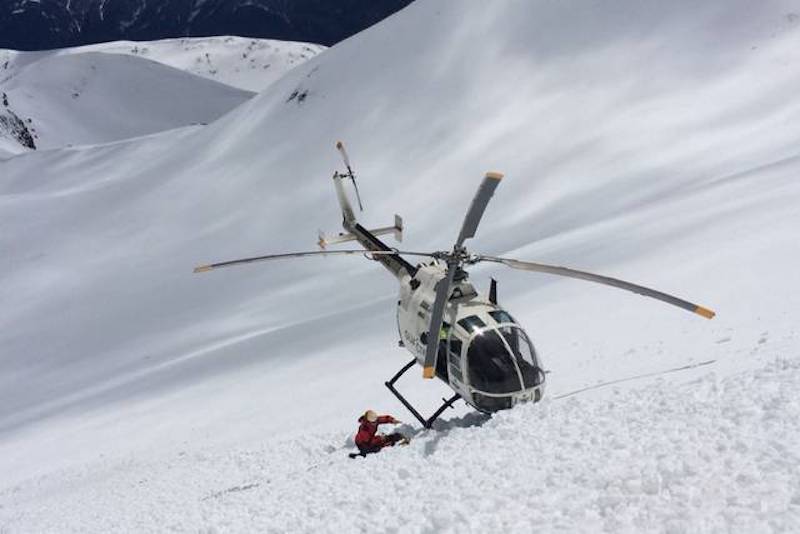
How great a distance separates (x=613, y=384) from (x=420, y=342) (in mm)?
3098

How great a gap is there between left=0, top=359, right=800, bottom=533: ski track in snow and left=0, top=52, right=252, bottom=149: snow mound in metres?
135

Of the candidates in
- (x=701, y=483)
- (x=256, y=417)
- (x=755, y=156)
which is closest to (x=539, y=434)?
(x=701, y=483)

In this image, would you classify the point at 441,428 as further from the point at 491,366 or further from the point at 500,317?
the point at 500,317

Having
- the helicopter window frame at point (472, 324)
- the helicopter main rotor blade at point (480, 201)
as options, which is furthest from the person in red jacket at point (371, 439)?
the helicopter main rotor blade at point (480, 201)

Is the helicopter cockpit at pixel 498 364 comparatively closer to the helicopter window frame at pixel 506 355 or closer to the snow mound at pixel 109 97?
the helicopter window frame at pixel 506 355

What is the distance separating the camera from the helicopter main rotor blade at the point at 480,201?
27.5 feet

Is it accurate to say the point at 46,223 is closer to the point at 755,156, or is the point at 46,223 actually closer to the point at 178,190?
the point at 178,190

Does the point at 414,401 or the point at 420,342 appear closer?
the point at 420,342

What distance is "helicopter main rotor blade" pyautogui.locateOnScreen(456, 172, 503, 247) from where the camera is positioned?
839cm

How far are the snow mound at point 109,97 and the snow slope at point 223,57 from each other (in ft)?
31.9

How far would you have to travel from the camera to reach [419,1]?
214 ft

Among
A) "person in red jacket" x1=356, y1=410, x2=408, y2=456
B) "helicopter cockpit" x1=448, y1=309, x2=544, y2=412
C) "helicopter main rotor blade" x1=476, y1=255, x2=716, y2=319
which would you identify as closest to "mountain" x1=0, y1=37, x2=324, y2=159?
"person in red jacket" x1=356, y1=410, x2=408, y2=456

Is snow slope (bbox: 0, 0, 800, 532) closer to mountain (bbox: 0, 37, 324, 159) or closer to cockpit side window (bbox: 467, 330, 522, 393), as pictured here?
cockpit side window (bbox: 467, 330, 522, 393)

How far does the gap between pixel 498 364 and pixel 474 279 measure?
1878 centimetres
